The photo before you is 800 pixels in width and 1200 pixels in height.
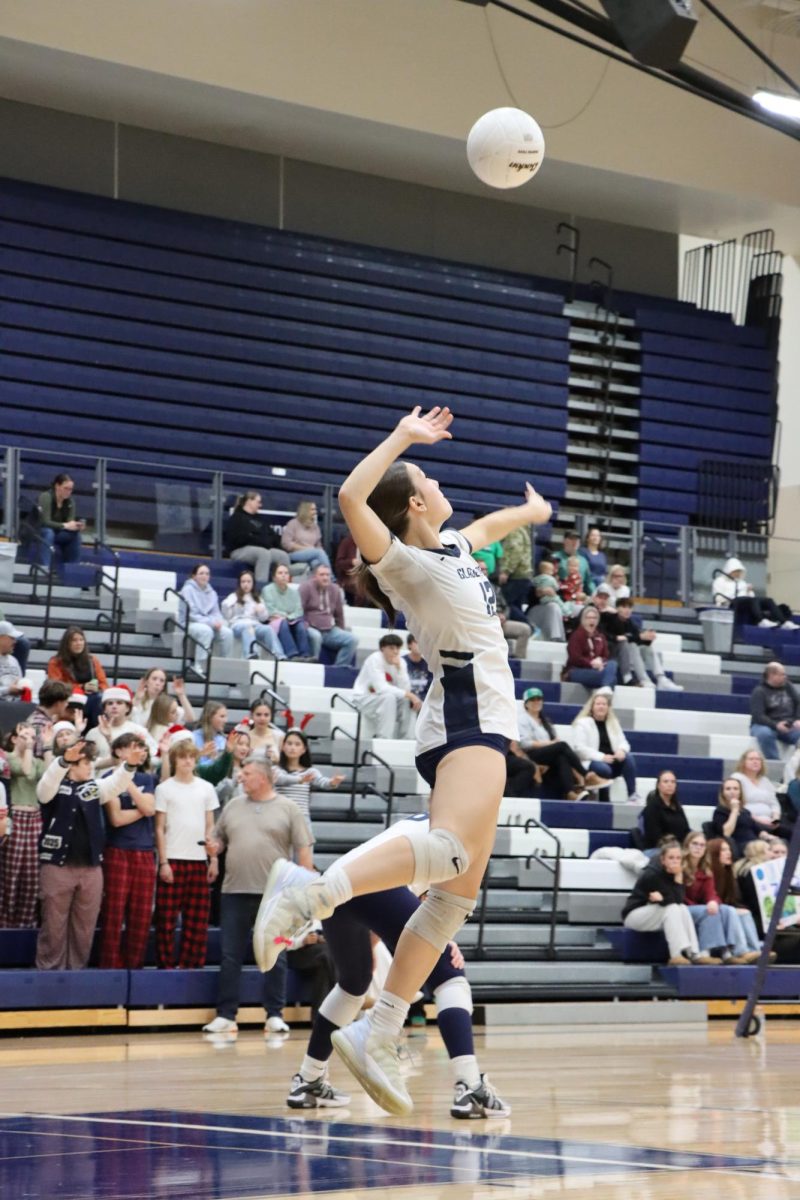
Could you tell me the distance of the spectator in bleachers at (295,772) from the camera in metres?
12.1

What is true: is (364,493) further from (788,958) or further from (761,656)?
(761,656)

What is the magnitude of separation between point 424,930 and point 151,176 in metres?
18.1

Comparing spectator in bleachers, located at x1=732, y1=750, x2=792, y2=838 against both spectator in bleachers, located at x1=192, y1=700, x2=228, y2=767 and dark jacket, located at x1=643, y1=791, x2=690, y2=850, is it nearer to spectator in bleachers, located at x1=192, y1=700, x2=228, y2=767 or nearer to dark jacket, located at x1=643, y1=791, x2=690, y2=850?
dark jacket, located at x1=643, y1=791, x2=690, y2=850

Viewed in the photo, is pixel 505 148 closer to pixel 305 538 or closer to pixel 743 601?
pixel 305 538

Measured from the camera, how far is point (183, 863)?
11.4m

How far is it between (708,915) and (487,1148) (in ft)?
28.3

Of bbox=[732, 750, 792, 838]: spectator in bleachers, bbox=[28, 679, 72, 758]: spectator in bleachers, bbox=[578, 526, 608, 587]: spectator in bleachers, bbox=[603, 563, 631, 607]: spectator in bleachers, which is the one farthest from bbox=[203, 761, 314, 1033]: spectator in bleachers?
bbox=[578, 526, 608, 587]: spectator in bleachers

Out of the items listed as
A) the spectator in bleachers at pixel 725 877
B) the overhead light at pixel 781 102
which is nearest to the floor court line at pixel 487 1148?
the spectator in bleachers at pixel 725 877

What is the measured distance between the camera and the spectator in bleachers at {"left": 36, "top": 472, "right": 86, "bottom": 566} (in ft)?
51.7

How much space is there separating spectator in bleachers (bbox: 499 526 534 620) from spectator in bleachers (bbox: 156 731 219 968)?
7458 mm

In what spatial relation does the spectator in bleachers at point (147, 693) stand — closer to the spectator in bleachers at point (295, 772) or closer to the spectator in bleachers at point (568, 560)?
the spectator in bleachers at point (295, 772)

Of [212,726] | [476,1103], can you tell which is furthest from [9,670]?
[476,1103]

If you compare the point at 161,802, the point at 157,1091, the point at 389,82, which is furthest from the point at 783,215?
the point at 157,1091

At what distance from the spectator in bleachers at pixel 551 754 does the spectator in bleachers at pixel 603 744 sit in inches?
6.1
